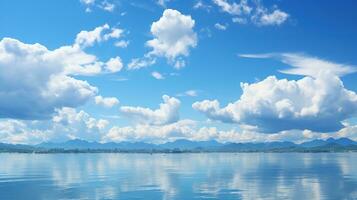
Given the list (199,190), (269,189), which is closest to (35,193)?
(199,190)

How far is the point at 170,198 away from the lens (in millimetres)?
86250

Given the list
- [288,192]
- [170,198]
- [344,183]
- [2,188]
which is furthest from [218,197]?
[2,188]

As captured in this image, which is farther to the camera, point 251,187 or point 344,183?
point 344,183

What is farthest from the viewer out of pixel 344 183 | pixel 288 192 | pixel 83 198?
pixel 344 183

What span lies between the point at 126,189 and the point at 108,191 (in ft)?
17.3

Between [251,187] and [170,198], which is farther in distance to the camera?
[251,187]

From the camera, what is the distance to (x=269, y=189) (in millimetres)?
98750

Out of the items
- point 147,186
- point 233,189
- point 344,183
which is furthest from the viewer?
point 344,183

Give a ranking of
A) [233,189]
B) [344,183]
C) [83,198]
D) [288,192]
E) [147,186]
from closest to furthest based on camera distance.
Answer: [83,198], [288,192], [233,189], [147,186], [344,183]

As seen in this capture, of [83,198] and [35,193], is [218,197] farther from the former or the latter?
[35,193]

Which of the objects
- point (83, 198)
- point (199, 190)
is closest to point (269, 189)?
point (199, 190)

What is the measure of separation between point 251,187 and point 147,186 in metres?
25.4

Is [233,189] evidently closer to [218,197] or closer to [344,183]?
[218,197]

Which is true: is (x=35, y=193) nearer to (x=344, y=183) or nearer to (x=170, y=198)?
(x=170, y=198)
